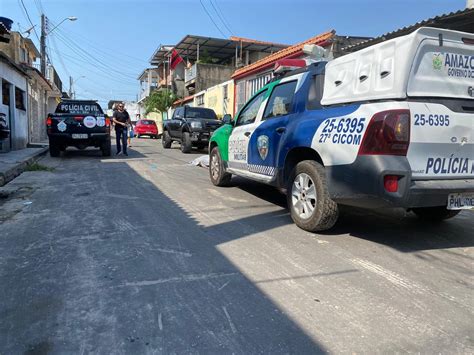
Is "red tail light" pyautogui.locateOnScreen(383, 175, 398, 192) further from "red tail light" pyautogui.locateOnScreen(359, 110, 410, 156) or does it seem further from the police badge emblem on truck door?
the police badge emblem on truck door

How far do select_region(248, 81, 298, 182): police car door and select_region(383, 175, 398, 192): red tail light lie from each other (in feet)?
5.70

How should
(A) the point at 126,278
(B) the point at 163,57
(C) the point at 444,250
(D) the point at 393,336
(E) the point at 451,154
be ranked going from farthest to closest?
(B) the point at 163,57, (C) the point at 444,250, (E) the point at 451,154, (A) the point at 126,278, (D) the point at 393,336

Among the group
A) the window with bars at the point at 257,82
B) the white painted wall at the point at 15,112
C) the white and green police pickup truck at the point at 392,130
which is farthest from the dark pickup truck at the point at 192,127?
the white and green police pickup truck at the point at 392,130

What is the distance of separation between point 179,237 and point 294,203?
4.82 feet

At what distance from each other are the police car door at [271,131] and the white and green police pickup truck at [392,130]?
0.53 metres

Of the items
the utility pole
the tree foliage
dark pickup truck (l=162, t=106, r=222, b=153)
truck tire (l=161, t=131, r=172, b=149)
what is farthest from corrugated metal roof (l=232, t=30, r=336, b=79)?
the tree foliage

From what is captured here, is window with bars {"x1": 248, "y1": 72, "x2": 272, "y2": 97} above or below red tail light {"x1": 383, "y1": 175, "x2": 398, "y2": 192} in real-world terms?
above

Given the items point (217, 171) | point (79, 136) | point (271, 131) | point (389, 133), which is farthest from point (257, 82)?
point (389, 133)

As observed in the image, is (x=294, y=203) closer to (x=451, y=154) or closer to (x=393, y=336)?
(x=451, y=154)

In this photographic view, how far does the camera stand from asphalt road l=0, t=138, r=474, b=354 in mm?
2588

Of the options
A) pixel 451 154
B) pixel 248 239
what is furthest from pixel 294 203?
pixel 451 154

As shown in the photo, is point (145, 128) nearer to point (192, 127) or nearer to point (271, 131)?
point (192, 127)

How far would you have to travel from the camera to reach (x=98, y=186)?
777cm

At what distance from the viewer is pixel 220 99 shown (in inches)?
958
